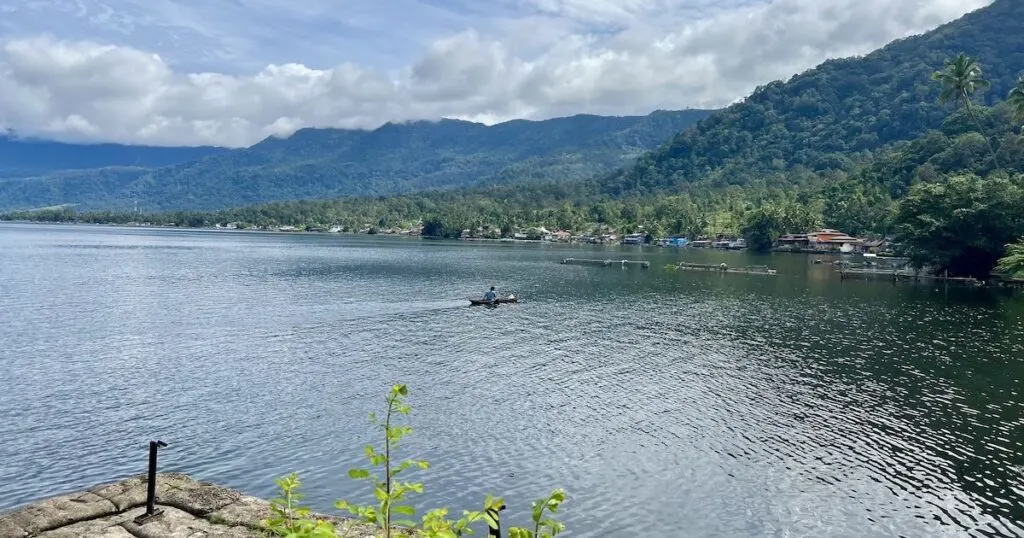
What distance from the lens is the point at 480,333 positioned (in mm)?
47375

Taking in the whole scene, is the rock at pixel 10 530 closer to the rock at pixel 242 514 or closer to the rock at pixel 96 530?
the rock at pixel 96 530

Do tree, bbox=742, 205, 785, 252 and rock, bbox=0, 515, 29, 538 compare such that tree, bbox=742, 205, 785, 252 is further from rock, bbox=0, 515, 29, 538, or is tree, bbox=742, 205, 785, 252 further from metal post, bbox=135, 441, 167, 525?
rock, bbox=0, 515, 29, 538

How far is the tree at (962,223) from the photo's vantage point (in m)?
75.6

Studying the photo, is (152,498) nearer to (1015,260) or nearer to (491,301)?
(491,301)

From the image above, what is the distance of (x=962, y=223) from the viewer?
254 feet

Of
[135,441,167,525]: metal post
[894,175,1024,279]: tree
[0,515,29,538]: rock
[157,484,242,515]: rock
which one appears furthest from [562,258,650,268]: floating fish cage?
[0,515,29,538]: rock

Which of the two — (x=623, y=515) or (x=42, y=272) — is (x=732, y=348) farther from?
(x=42, y=272)

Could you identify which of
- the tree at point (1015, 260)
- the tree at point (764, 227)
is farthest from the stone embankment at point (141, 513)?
the tree at point (764, 227)

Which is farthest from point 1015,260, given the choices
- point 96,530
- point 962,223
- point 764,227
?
point 764,227

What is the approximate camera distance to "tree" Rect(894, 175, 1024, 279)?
7562cm

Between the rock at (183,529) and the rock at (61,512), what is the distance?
1207 mm

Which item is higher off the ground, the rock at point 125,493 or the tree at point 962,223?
the tree at point 962,223

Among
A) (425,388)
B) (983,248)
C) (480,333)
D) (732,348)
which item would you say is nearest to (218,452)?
(425,388)

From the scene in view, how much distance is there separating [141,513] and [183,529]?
1549 millimetres
